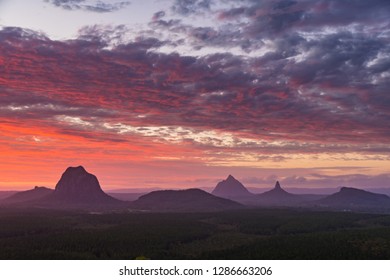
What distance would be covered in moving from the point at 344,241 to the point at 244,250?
1392 inches

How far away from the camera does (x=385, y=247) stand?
12825 cm

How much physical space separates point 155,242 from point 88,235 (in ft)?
123

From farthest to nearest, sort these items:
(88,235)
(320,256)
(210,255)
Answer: (88,235)
(210,255)
(320,256)

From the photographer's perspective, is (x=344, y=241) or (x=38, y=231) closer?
(x=344, y=241)

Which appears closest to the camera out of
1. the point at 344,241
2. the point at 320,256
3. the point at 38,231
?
the point at 320,256

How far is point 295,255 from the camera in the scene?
381 ft

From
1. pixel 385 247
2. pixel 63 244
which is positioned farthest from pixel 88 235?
pixel 385 247
